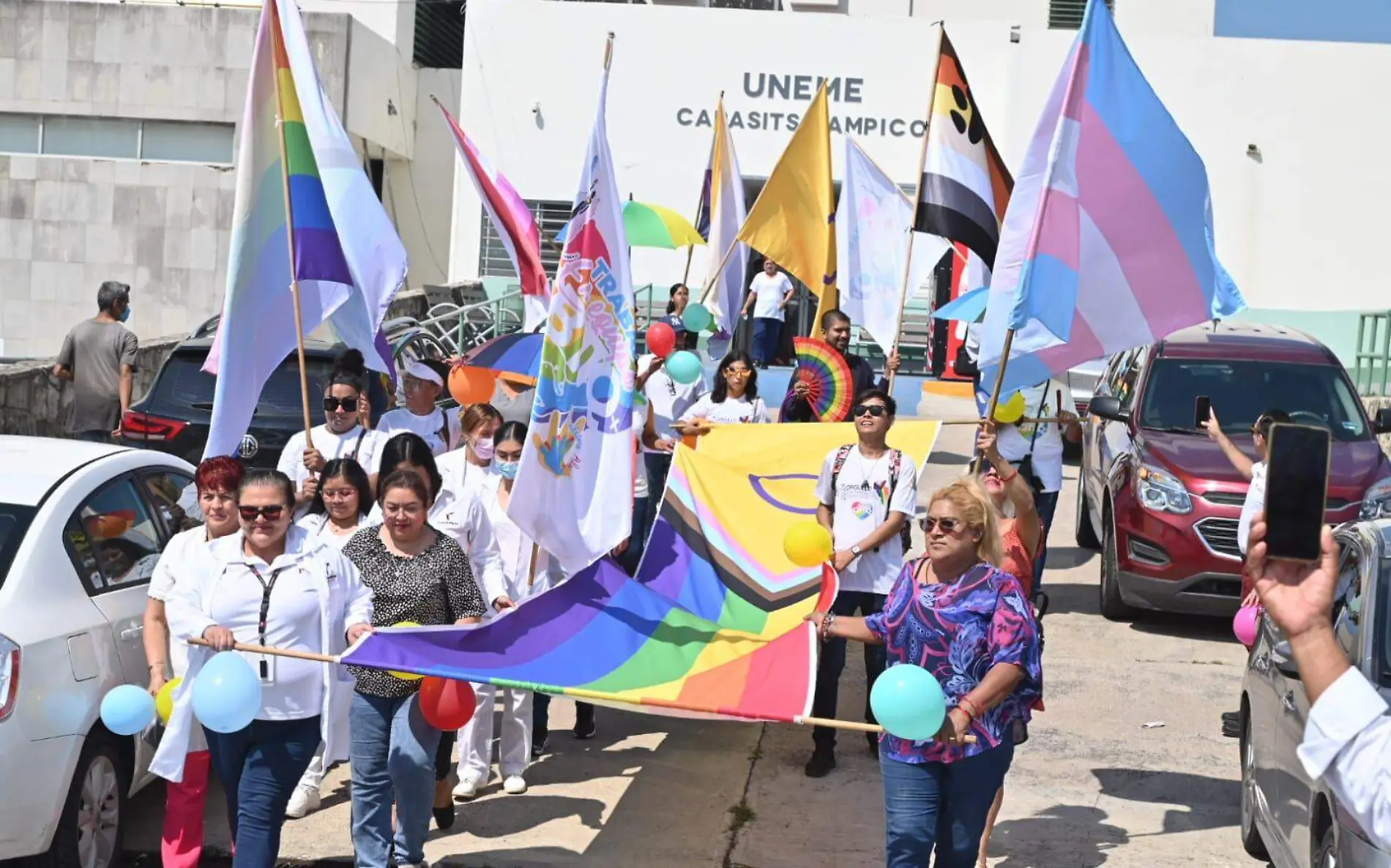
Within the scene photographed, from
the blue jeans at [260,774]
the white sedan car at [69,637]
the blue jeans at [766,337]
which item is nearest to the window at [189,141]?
the blue jeans at [766,337]

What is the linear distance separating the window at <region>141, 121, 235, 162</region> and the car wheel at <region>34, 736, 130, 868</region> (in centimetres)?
2150

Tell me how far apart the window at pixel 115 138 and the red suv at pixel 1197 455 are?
1788 cm

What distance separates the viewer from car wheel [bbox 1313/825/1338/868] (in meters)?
5.23

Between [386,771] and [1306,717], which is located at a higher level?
[1306,717]

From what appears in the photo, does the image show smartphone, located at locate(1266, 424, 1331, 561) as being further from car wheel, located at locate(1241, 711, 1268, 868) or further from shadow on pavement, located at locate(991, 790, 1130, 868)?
shadow on pavement, located at locate(991, 790, 1130, 868)

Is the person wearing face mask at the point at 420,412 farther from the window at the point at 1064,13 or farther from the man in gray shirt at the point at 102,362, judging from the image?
the window at the point at 1064,13

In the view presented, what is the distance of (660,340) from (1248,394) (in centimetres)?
445

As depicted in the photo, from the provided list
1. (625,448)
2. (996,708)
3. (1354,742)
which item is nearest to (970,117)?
(625,448)

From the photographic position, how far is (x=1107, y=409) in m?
11.9

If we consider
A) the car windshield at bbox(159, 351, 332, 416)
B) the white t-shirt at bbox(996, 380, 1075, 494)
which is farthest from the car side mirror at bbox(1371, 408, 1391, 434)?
the car windshield at bbox(159, 351, 332, 416)

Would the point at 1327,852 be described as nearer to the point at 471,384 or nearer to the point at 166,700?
the point at 166,700

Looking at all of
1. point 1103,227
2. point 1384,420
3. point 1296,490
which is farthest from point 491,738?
point 1384,420

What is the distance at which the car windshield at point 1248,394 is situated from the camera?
11844 mm

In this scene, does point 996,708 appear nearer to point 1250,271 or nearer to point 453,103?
point 1250,271
